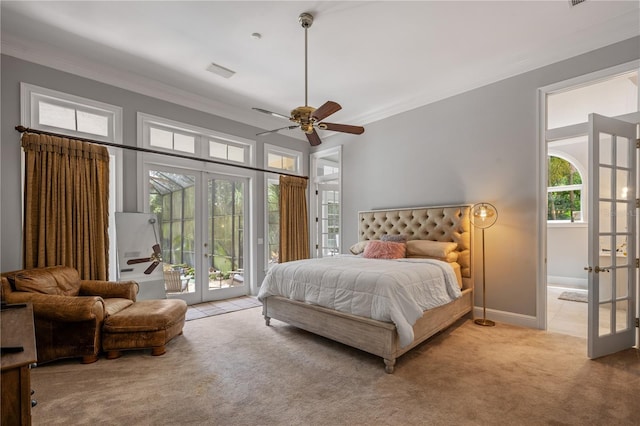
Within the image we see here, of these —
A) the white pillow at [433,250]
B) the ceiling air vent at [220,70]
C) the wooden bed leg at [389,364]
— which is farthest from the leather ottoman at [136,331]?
the white pillow at [433,250]

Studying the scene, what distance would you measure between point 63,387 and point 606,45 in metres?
6.08

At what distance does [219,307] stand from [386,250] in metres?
2.73

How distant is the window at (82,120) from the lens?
3447 mm

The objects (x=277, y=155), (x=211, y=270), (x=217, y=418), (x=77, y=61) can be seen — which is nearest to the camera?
(x=217, y=418)

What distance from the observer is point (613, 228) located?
3.02 metres

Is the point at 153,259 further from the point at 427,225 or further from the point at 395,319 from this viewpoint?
the point at 427,225

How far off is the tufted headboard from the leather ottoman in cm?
334

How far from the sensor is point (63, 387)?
2410 mm

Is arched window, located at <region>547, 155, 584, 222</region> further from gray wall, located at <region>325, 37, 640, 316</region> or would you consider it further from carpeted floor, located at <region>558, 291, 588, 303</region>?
gray wall, located at <region>325, 37, 640, 316</region>

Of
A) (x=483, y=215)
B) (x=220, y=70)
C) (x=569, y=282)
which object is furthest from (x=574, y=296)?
(x=220, y=70)

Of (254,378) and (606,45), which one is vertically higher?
(606,45)

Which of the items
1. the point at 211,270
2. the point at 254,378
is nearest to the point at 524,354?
the point at 254,378

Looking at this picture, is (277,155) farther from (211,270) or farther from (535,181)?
(535,181)

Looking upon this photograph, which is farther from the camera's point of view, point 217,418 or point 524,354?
point 524,354
